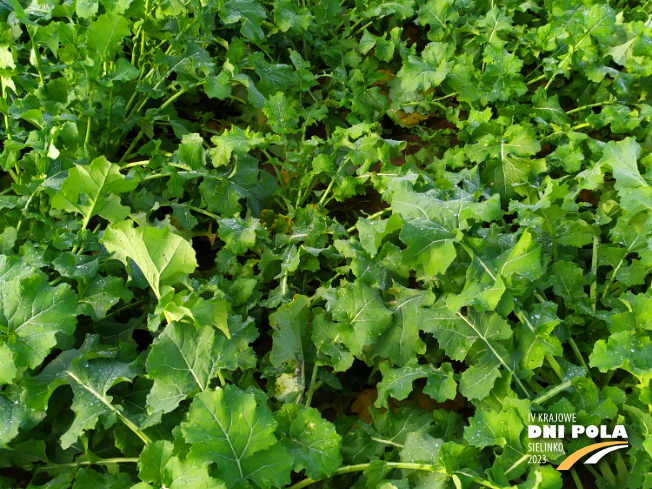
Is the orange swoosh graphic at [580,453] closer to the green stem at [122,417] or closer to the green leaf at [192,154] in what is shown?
the green stem at [122,417]

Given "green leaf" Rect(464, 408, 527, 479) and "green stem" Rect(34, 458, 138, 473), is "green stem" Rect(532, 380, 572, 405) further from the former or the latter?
"green stem" Rect(34, 458, 138, 473)

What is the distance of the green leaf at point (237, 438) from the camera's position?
1.49 metres

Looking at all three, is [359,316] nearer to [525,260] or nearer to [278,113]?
[525,260]

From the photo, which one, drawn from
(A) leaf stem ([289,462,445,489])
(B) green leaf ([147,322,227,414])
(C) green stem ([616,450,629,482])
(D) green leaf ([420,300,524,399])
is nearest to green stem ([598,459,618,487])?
(C) green stem ([616,450,629,482])

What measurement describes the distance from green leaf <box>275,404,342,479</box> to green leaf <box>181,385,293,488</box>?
0.28ft

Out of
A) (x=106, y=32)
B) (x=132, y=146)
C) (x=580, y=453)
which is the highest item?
(x=106, y=32)

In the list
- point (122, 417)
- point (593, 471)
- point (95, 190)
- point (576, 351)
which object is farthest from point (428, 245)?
point (95, 190)

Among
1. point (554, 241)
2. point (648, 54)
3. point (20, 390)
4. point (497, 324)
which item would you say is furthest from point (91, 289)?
point (648, 54)

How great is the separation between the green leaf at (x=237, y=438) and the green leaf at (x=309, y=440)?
0.28 feet

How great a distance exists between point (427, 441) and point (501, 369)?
375mm

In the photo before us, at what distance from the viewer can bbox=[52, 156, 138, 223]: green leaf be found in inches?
80.7

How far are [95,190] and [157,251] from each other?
16.0 inches

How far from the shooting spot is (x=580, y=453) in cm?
179

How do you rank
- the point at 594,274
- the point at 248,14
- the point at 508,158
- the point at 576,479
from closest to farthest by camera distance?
the point at 576,479
the point at 594,274
the point at 508,158
the point at 248,14
